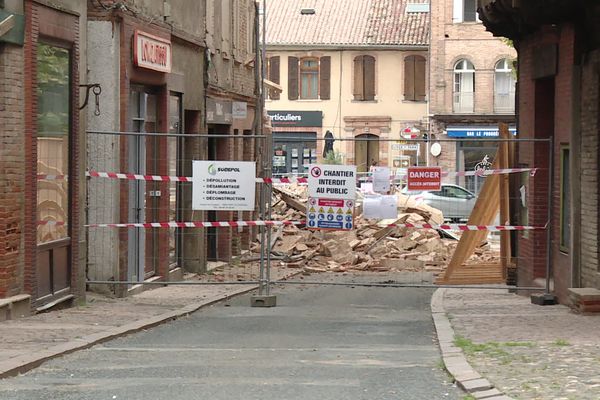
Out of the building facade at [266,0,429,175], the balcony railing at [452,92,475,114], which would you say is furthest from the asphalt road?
the building facade at [266,0,429,175]

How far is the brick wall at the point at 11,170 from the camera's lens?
14.3 m

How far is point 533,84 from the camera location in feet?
62.3

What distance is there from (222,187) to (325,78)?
49.3 meters

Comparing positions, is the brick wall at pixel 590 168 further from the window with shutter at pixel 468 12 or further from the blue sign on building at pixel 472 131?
the window with shutter at pixel 468 12

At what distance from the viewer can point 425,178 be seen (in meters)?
18.1

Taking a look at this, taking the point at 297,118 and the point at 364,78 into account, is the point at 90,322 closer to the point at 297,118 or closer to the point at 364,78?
the point at 364,78

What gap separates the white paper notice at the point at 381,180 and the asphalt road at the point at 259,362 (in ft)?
8.87

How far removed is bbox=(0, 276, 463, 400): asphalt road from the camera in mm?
9633

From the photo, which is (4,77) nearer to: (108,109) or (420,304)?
(108,109)

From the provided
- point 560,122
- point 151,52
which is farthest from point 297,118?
point 560,122

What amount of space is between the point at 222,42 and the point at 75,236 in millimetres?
10945

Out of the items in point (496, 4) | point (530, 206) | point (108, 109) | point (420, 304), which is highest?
point (496, 4)

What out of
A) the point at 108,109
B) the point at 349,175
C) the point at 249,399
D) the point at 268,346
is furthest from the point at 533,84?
the point at 249,399

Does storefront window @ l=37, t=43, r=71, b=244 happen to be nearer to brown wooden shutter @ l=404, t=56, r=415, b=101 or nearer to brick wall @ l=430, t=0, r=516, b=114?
brick wall @ l=430, t=0, r=516, b=114
